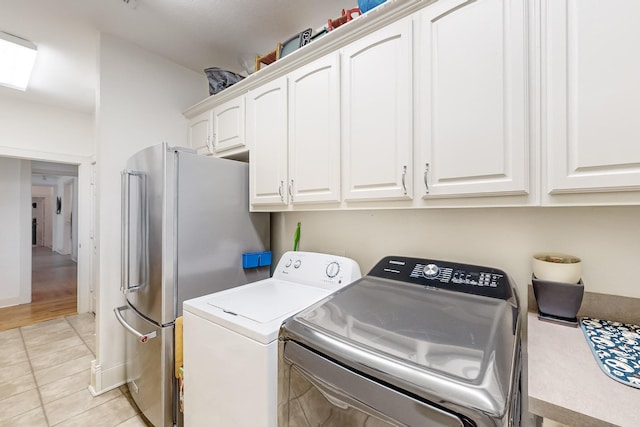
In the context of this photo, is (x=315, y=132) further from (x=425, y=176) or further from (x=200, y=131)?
(x=200, y=131)

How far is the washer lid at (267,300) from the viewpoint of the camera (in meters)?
1.16

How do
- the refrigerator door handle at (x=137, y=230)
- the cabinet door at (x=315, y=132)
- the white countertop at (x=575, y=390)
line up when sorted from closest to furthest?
the white countertop at (x=575, y=390)
the cabinet door at (x=315, y=132)
the refrigerator door handle at (x=137, y=230)

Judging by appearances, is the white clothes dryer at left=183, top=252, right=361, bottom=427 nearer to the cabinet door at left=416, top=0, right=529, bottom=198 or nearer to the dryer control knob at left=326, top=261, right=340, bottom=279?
the dryer control knob at left=326, top=261, right=340, bottom=279

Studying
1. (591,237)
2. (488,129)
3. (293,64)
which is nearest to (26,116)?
(293,64)

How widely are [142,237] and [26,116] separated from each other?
2.95 meters

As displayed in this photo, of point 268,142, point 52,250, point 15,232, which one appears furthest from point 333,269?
point 52,250

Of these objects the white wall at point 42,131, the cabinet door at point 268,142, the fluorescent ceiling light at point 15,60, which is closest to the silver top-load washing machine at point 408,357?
the cabinet door at point 268,142

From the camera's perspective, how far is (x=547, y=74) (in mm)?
881

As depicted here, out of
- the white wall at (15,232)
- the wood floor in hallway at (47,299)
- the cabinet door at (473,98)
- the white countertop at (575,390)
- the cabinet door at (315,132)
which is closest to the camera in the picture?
the white countertop at (575,390)

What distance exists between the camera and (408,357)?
2.15ft

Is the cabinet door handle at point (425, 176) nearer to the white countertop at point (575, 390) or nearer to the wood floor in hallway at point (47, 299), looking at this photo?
the white countertop at point (575, 390)

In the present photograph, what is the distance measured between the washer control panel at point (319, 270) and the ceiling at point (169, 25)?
5.40 feet

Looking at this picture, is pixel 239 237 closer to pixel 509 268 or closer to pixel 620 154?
pixel 509 268

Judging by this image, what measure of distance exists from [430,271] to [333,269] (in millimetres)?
519
